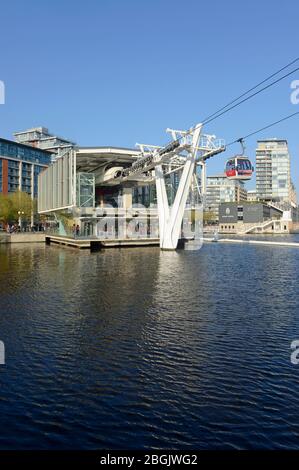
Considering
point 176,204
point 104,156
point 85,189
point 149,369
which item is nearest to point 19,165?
point 104,156

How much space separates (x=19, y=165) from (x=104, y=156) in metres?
77.6

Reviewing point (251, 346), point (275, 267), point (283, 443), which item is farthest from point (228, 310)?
point (275, 267)

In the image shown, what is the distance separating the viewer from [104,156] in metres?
82.3

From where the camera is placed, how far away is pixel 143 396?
437 inches

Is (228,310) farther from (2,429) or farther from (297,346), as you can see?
(2,429)

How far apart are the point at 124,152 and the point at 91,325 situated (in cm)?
6403


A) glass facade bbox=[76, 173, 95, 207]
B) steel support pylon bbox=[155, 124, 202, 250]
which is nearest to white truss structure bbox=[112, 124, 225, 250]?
steel support pylon bbox=[155, 124, 202, 250]

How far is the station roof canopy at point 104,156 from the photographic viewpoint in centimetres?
7750

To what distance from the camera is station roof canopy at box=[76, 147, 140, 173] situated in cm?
7750

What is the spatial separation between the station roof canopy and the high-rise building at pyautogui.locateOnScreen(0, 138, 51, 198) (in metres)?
55.4

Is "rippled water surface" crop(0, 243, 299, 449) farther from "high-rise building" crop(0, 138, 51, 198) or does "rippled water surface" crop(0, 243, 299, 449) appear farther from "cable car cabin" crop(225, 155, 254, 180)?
"high-rise building" crop(0, 138, 51, 198)

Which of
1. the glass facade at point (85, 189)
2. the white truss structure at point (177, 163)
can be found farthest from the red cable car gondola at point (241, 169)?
the glass facade at point (85, 189)

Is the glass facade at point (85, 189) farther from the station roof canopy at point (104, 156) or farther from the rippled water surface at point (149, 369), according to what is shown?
the rippled water surface at point (149, 369)

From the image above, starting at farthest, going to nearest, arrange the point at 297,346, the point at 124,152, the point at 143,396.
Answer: the point at 124,152, the point at 297,346, the point at 143,396
